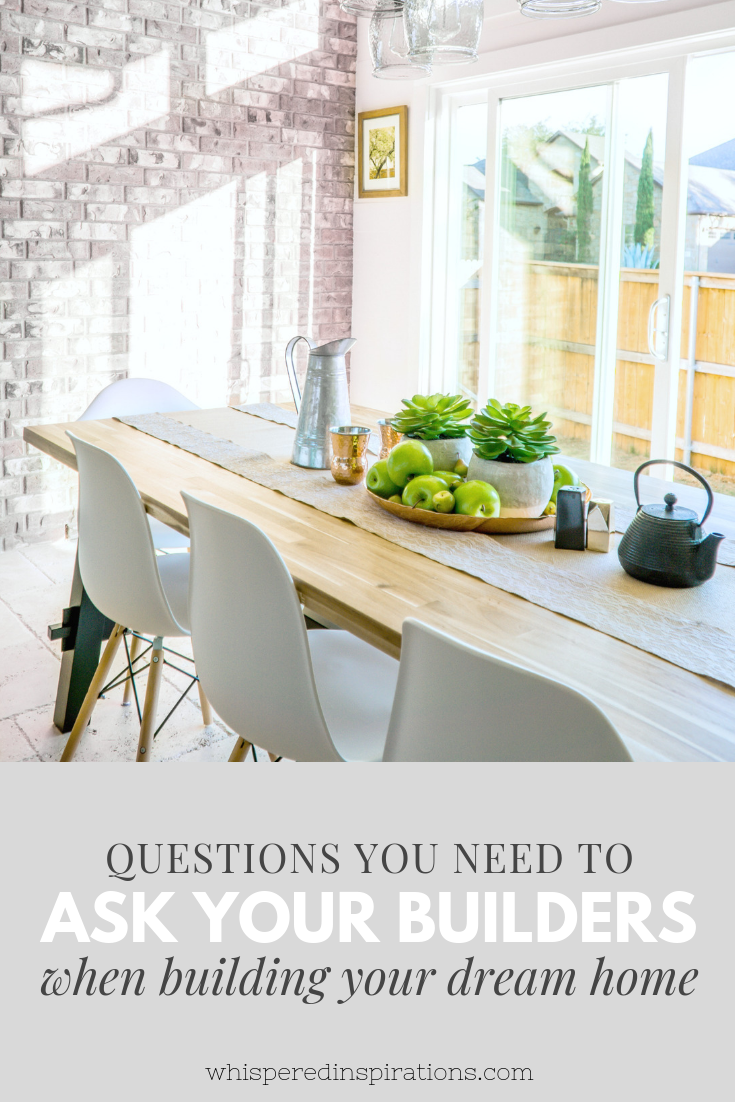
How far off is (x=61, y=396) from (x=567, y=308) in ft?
6.75

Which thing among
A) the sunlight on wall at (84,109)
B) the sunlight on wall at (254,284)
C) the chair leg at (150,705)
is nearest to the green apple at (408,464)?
the chair leg at (150,705)

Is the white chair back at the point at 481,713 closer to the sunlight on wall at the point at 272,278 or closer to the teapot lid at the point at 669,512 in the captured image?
the teapot lid at the point at 669,512

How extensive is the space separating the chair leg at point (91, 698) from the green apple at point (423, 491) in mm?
842

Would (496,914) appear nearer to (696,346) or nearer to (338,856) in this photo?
(338,856)

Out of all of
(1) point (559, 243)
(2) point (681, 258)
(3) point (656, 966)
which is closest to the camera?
(3) point (656, 966)

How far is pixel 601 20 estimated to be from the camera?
11.3 ft

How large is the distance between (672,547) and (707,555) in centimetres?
5

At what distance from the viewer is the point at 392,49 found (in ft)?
6.43

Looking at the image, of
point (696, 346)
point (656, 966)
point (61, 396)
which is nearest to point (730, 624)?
point (656, 966)

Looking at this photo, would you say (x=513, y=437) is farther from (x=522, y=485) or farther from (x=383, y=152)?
(x=383, y=152)

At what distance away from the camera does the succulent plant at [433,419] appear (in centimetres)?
189

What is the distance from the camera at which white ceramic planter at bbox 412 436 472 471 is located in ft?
6.19

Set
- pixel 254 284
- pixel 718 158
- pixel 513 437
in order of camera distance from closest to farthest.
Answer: pixel 513 437 → pixel 718 158 → pixel 254 284

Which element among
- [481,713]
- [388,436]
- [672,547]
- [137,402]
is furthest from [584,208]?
[481,713]
